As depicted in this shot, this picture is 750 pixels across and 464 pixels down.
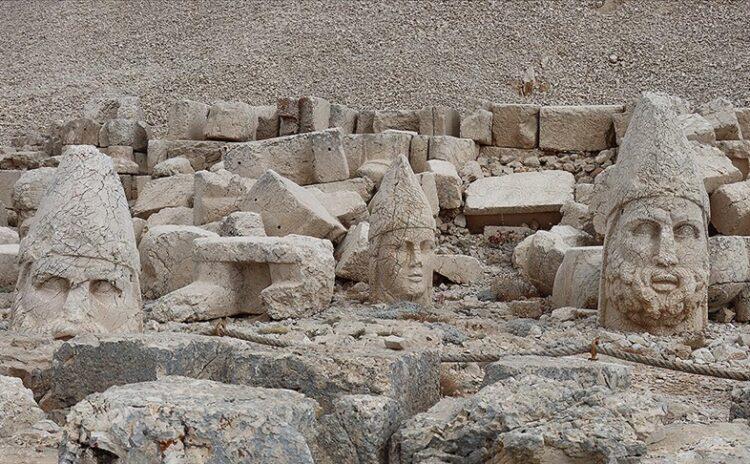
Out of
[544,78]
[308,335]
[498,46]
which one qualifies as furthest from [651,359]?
[498,46]

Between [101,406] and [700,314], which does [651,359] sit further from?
[101,406]

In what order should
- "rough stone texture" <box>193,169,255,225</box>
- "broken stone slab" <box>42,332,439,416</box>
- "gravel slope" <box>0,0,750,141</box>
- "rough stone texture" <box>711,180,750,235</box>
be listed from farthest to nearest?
"gravel slope" <box>0,0,750,141</box>
"rough stone texture" <box>193,169,255,225</box>
"rough stone texture" <box>711,180,750,235</box>
"broken stone slab" <box>42,332,439,416</box>

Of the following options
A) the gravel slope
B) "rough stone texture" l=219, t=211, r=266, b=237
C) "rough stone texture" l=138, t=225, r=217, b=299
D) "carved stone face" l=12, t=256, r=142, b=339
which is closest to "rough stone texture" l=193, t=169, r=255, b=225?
"rough stone texture" l=219, t=211, r=266, b=237

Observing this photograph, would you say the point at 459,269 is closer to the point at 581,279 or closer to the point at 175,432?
the point at 581,279

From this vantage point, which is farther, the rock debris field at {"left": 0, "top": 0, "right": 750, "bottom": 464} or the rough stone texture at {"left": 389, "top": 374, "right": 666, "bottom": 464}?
the rock debris field at {"left": 0, "top": 0, "right": 750, "bottom": 464}

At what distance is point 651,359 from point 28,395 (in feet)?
A: 10.8

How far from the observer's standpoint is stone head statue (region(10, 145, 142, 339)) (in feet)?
21.0

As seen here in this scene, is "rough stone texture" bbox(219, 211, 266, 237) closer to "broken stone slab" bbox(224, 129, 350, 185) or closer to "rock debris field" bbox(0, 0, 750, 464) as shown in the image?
"rock debris field" bbox(0, 0, 750, 464)

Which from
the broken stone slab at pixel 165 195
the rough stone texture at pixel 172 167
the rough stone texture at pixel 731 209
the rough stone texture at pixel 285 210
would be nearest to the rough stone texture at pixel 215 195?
the rough stone texture at pixel 285 210

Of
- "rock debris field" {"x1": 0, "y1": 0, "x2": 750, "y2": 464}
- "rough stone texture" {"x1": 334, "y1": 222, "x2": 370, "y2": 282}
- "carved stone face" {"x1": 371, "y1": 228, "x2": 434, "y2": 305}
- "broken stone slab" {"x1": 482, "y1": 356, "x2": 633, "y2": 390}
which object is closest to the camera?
"rock debris field" {"x1": 0, "y1": 0, "x2": 750, "y2": 464}

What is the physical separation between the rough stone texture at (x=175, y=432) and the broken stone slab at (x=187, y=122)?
45.1 ft

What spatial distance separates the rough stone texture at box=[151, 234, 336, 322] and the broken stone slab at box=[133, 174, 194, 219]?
4.93m

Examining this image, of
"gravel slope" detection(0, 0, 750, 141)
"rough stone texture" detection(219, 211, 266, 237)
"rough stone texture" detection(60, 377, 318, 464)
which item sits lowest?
"rough stone texture" detection(219, 211, 266, 237)

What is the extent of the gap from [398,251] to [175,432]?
20.1ft
